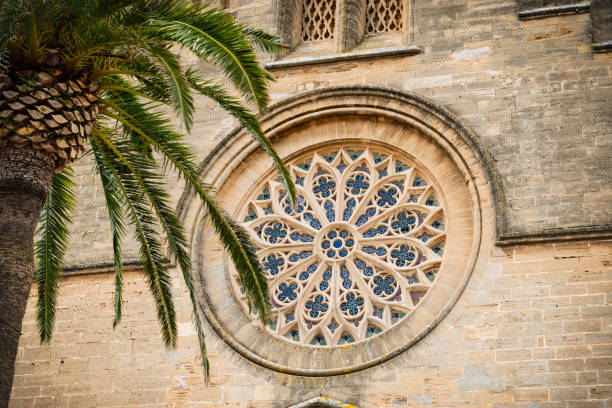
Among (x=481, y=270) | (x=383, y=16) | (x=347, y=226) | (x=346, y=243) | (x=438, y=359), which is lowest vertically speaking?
(x=438, y=359)

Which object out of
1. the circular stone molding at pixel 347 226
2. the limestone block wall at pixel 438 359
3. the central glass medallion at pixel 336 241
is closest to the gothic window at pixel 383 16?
the circular stone molding at pixel 347 226

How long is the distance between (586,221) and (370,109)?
325 centimetres

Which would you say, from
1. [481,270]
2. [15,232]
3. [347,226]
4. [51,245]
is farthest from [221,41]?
[481,270]

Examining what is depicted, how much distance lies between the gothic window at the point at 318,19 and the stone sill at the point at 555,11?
2.88 m

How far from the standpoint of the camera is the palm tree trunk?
9797 millimetres

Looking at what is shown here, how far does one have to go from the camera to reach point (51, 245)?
12352 mm

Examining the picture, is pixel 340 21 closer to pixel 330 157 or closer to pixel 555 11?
pixel 330 157

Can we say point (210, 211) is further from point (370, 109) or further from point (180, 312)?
point (370, 109)

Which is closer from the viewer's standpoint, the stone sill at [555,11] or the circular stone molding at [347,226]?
the circular stone molding at [347,226]

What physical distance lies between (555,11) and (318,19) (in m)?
3.58

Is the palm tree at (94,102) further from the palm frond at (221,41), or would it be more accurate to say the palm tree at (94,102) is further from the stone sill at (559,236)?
the stone sill at (559,236)

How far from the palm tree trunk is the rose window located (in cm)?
425

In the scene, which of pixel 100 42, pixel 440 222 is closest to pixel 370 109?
pixel 440 222

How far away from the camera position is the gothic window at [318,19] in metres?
16.2
